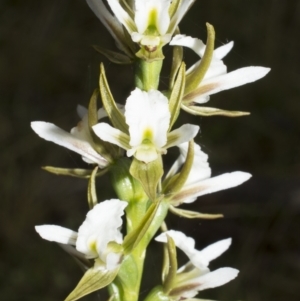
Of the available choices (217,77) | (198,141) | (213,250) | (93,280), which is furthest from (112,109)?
(198,141)

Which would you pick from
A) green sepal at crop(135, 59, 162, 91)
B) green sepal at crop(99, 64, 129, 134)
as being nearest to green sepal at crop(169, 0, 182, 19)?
green sepal at crop(135, 59, 162, 91)

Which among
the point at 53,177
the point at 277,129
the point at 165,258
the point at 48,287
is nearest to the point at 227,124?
the point at 277,129

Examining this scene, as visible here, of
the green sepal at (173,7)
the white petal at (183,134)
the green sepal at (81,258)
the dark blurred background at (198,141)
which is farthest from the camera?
the dark blurred background at (198,141)

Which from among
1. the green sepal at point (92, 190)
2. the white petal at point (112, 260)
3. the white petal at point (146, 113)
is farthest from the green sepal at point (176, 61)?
the white petal at point (112, 260)

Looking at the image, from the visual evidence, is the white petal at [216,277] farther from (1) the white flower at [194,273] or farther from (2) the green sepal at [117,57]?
(2) the green sepal at [117,57]

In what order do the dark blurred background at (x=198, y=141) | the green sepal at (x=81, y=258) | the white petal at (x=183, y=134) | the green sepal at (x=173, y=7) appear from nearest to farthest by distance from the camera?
the white petal at (x=183, y=134) → the green sepal at (x=173, y=7) → the green sepal at (x=81, y=258) → the dark blurred background at (x=198, y=141)

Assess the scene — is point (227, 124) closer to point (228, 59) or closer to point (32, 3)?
point (228, 59)

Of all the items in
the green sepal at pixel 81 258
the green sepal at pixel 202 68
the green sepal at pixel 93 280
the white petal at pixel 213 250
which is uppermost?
the green sepal at pixel 202 68
